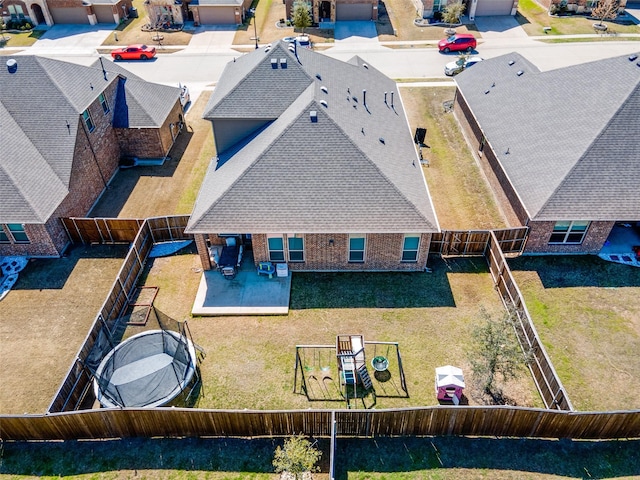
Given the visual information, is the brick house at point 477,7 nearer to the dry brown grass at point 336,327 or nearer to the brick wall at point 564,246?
the brick wall at point 564,246

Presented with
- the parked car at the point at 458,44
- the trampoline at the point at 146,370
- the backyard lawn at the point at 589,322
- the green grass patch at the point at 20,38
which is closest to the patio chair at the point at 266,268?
the trampoline at the point at 146,370

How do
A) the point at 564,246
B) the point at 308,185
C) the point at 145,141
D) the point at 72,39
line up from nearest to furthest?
the point at 308,185 → the point at 564,246 → the point at 145,141 → the point at 72,39

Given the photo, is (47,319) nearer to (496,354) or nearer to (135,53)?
(496,354)

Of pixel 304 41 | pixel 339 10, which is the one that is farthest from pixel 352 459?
pixel 339 10

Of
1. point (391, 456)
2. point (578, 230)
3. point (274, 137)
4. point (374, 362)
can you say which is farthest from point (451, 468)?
point (274, 137)

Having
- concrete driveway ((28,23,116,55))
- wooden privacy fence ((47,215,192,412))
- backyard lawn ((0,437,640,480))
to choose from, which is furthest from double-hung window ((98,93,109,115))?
concrete driveway ((28,23,116,55))

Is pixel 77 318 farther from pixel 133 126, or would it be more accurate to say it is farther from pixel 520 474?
pixel 520 474
